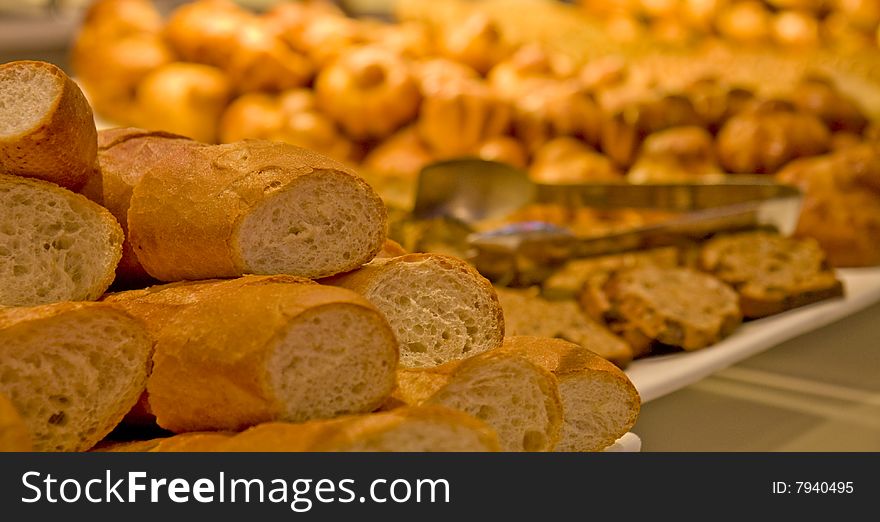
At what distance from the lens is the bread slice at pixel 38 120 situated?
133 cm

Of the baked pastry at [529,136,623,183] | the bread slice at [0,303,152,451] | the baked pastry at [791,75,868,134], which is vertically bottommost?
the baked pastry at [529,136,623,183]

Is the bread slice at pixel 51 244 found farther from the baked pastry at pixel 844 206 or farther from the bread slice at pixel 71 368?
the baked pastry at pixel 844 206

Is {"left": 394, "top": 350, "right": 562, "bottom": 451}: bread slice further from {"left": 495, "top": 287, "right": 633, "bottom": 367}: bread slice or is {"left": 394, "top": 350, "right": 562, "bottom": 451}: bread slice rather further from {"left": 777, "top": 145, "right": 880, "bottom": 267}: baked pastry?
{"left": 777, "top": 145, "right": 880, "bottom": 267}: baked pastry

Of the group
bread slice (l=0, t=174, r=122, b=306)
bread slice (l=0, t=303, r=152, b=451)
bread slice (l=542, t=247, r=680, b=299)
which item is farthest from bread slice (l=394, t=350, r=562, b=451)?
bread slice (l=542, t=247, r=680, b=299)

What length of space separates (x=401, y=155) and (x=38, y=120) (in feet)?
8.44

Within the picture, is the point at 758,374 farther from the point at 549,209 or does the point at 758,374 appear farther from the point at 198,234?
the point at 198,234

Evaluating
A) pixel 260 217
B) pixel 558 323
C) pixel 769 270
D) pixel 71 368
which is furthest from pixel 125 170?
pixel 769 270

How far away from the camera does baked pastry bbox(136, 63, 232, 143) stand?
379cm

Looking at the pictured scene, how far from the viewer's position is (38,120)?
1.34 m

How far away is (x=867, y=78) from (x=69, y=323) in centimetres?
453

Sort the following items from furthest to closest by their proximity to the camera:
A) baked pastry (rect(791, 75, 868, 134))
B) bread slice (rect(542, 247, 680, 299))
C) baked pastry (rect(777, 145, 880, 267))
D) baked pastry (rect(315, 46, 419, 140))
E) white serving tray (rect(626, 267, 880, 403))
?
baked pastry (rect(791, 75, 868, 134)) → baked pastry (rect(315, 46, 419, 140)) → baked pastry (rect(777, 145, 880, 267)) → bread slice (rect(542, 247, 680, 299)) → white serving tray (rect(626, 267, 880, 403))

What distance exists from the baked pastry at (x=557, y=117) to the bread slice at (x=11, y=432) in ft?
10.3

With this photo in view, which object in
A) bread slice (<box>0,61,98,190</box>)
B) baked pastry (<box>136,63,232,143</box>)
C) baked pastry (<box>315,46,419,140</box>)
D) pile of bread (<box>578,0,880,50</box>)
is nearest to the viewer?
bread slice (<box>0,61,98,190</box>)

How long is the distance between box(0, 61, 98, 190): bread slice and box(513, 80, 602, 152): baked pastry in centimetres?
276
